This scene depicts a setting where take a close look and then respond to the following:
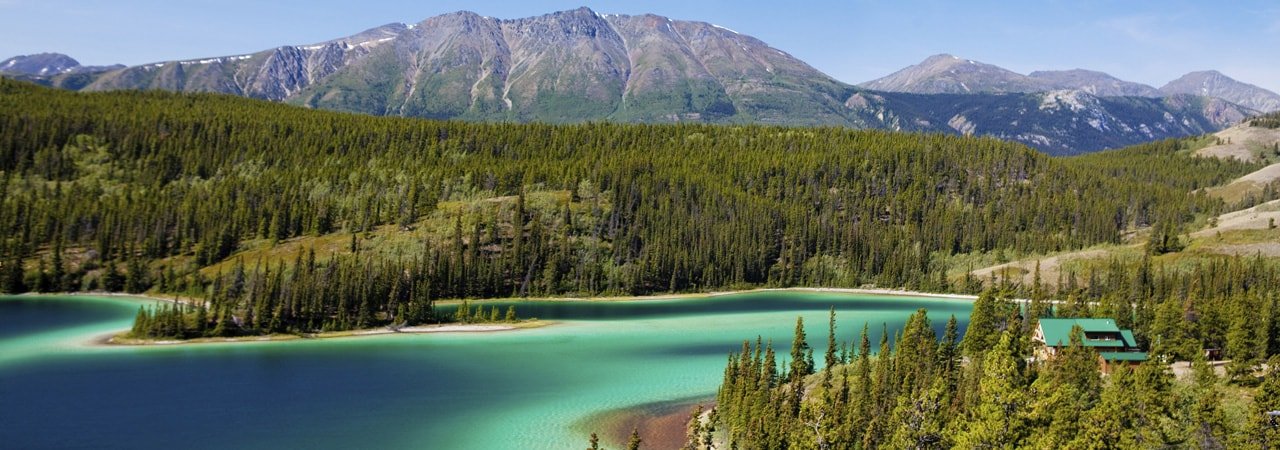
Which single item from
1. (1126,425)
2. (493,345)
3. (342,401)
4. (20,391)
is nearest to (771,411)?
(1126,425)

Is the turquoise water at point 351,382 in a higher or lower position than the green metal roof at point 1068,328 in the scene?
lower

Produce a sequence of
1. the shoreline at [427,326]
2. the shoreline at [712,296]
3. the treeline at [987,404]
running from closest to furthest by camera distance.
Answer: the treeline at [987,404] → the shoreline at [427,326] → the shoreline at [712,296]

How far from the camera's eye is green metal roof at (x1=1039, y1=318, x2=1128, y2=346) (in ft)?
215

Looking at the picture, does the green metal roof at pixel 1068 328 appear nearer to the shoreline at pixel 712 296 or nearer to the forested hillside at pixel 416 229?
the forested hillside at pixel 416 229

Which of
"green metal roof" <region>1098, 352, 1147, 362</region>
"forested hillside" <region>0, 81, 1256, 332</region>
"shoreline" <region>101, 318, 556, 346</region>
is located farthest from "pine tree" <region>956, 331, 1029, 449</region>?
"forested hillside" <region>0, 81, 1256, 332</region>

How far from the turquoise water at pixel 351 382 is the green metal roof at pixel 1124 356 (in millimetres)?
29547

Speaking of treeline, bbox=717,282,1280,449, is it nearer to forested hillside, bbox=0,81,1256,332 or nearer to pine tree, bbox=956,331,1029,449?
pine tree, bbox=956,331,1029,449

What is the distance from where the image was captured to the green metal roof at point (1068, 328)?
6544 cm

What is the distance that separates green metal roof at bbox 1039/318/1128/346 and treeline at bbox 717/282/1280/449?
7.99ft

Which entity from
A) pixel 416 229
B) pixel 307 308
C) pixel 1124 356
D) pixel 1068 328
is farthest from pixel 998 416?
pixel 416 229

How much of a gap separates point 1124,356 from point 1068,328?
15.4ft

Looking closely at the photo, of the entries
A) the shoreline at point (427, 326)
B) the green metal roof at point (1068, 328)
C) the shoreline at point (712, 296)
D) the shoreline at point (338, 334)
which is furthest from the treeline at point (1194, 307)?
the shoreline at point (338, 334)

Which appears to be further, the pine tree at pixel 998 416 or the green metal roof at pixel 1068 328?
the green metal roof at pixel 1068 328

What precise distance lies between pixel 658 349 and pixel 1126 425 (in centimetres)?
5205
